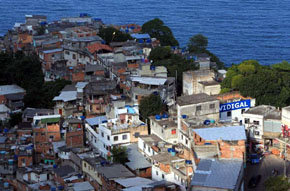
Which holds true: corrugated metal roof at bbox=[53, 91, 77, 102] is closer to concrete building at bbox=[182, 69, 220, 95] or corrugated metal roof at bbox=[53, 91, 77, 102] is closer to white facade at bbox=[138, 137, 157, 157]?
concrete building at bbox=[182, 69, 220, 95]

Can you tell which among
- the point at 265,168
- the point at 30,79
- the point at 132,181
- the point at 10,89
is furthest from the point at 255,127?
the point at 10,89

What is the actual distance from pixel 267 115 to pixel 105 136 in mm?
8644

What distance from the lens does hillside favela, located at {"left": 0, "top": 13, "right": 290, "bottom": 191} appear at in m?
33.0

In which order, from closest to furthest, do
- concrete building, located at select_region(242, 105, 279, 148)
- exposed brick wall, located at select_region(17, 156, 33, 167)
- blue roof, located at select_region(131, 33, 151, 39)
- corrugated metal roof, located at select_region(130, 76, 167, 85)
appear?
concrete building, located at select_region(242, 105, 279, 148) < exposed brick wall, located at select_region(17, 156, 33, 167) < corrugated metal roof, located at select_region(130, 76, 167, 85) < blue roof, located at select_region(131, 33, 151, 39)

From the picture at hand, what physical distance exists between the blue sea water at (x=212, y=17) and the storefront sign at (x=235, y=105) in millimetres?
29757

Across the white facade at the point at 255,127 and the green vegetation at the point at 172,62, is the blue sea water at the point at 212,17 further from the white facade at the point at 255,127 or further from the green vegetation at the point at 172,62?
the white facade at the point at 255,127

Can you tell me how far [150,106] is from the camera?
40.8 metres

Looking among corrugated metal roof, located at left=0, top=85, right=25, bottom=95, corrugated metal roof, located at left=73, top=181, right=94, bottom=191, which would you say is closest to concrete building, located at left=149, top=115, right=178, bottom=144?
corrugated metal roof, located at left=73, top=181, right=94, bottom=191

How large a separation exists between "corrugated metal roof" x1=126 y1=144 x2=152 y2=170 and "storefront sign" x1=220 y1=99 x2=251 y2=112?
5454 mm

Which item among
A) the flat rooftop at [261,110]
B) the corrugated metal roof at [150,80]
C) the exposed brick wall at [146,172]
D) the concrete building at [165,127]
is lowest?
the exposed brick wall at [146,172]

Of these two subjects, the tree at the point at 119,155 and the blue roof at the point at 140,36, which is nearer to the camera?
the tree at the point at 119,155

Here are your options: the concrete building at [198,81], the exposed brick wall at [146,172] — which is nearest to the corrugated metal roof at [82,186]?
the exposed brick wall at [146,172]

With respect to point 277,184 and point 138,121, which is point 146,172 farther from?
point 277,184

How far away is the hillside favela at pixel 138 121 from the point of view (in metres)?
33.0
